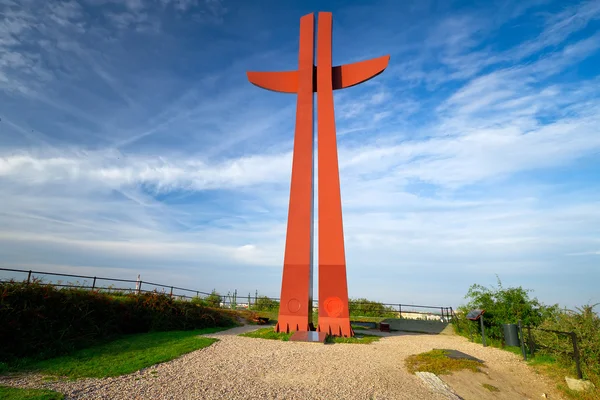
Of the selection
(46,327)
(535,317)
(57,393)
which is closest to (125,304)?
(46,327)

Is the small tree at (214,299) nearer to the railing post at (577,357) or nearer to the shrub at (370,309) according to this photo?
the shrub at (370,309)

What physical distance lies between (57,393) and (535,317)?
39.7ft

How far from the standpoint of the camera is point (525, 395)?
20.9ft

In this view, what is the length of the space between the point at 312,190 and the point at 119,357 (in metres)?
7.99

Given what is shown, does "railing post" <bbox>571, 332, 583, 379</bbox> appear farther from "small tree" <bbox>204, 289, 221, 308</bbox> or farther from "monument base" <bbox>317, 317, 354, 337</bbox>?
"small tree" <bbox>204, 289, 221, 308</bbox>

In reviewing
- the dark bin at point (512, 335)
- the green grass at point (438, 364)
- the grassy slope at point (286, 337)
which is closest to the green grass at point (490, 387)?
the green grass at point (438, 364)

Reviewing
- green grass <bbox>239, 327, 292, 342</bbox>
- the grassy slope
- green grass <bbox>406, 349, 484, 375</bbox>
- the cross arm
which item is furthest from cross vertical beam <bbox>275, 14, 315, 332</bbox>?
green grass <bbox>406, 349, 484, 375</bbox>

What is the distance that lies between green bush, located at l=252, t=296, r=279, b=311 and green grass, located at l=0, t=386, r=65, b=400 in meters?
16.5

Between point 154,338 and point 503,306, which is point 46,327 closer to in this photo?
point 154,338

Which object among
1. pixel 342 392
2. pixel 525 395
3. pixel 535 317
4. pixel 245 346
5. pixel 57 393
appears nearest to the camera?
pixel 57 393

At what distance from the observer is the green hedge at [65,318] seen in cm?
704

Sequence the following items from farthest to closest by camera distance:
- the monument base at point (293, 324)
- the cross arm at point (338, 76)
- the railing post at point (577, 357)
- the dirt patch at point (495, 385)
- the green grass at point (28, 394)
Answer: the cross arm at point (338, 76)
the monument base at point (293, 324)
the railing post at point (577, 357)
the dirt patch at point (495, 385)
the green grass at point (28, 394)

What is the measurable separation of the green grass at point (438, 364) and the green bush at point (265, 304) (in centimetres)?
1368

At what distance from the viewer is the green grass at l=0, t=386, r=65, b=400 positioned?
4.72m
